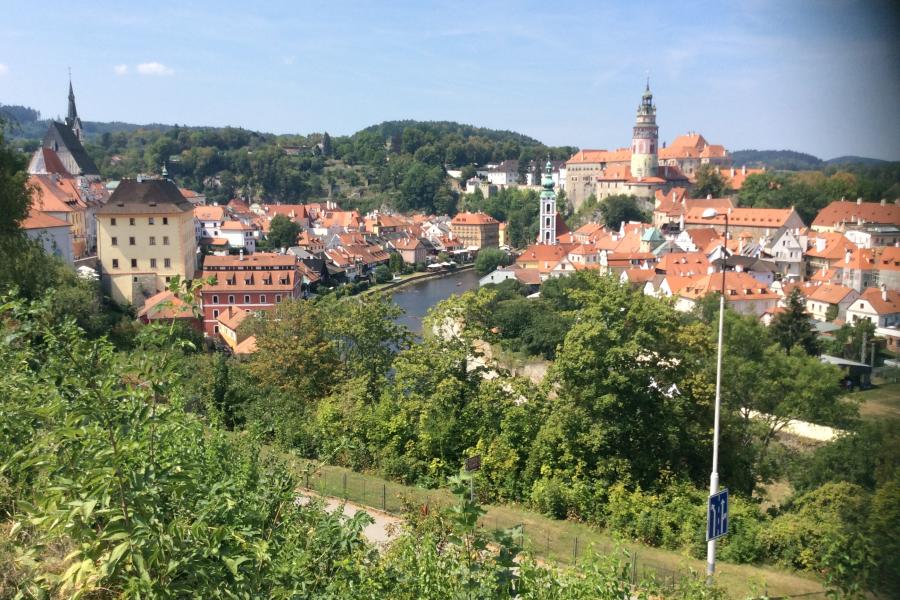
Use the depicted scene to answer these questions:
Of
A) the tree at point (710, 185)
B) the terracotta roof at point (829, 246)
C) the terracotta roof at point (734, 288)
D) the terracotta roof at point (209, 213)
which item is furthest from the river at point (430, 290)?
the tree at point (710, 185)

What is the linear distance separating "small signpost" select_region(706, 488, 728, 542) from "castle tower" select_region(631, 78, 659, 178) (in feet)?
159

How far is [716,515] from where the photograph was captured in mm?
5008

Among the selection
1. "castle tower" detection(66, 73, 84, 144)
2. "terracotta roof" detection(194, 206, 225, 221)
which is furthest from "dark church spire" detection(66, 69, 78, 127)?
"terracotta roof" detection(194, 206, 225, 221)

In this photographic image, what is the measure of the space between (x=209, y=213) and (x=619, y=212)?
23407 mm

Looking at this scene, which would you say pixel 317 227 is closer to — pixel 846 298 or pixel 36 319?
pixel 846 298

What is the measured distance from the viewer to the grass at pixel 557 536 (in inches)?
229

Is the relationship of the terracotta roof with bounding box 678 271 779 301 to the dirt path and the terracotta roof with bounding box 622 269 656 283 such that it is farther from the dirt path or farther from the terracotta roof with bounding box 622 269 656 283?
the dirt path

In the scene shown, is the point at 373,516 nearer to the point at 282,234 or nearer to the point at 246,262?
the point at 246,262

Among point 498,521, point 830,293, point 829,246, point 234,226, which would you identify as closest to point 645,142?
point 829,246

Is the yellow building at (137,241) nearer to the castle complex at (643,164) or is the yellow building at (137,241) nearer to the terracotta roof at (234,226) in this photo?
the terracotta roof at (234,226)

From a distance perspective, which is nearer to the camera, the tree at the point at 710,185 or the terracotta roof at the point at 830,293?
the terracotta roof at the point at 830,293

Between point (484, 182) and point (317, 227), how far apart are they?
85.1 feet

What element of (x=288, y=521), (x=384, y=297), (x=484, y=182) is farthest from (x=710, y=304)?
(x=484, y=182)

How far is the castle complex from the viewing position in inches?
2007
